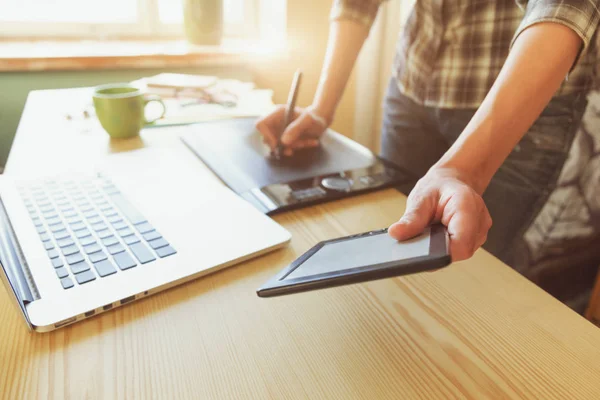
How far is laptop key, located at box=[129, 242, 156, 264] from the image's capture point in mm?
455

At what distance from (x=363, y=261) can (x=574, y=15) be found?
14.9 inches

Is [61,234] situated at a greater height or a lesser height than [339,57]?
lesser

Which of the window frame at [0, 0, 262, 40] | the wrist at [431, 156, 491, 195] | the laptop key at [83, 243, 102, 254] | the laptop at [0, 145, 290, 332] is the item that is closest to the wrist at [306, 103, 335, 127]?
the laptop at [0, 145, 290, 332]

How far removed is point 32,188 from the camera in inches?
23.7

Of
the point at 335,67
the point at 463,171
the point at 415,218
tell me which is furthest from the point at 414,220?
the point at 335,67

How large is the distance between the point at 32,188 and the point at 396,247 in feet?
1.71

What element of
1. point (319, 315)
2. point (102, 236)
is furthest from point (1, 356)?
point (319, 315)

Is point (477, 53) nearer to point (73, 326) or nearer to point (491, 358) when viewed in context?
point (491, 358)

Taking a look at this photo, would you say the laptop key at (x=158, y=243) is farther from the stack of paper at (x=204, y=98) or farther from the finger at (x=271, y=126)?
A: the stack of paper at (x=204, y=98)

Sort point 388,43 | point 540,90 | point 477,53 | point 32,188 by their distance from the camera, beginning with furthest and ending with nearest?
1. point 388,43
2. point 477,53
3. point 32,188
4. point 540,90

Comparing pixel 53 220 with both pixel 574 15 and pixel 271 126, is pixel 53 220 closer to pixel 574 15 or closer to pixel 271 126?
pixel 271 126

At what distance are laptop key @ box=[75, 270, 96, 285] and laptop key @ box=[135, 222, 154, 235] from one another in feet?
0.28

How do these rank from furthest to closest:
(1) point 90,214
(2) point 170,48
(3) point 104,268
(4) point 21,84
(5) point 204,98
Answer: (2) point 170,48 → (4) point 21,84 → (5) point 204,98 → (1) point 90,214 → (3) point 104,268

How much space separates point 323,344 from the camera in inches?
14.7
